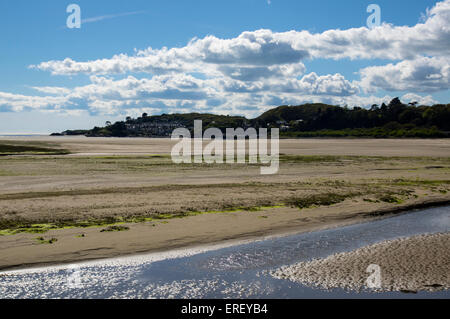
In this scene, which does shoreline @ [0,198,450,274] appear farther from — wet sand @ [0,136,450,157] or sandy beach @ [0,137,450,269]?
wet sand @ [0,136,450,157]

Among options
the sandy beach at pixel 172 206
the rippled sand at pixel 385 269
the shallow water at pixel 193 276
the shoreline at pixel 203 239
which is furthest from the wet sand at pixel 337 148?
the shallow water at pixel 193 276

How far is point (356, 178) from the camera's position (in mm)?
24938

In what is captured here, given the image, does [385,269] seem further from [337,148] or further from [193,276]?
[337,148]

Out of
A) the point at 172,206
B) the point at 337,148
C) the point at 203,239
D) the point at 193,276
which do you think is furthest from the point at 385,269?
the point at 337,148

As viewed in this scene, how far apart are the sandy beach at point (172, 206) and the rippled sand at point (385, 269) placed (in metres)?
2.85

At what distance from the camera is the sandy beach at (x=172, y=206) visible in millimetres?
11086

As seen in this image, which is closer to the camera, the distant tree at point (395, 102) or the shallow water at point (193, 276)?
the shallow water at point (193, 276)

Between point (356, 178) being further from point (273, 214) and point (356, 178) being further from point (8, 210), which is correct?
point (8, 210)

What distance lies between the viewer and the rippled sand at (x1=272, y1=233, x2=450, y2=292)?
28.3ft

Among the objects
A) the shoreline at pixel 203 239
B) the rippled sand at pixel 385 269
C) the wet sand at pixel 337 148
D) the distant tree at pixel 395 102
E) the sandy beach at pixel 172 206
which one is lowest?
the rippled sand at pixel 385 269

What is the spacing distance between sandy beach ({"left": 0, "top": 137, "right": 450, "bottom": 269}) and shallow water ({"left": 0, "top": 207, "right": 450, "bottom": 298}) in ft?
2.52

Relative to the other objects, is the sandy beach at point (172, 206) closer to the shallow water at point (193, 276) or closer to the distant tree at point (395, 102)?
the shallow water at point (193, 276)

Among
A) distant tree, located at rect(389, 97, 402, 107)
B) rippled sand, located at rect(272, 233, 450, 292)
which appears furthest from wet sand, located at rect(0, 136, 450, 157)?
distant tree, located at rect(389, 97, 402, 107)
